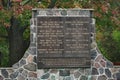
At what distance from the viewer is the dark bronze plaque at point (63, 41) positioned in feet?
50.7

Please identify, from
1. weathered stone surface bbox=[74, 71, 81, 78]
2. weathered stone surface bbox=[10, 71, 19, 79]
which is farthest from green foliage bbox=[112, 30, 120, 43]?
weathered stone surface bbox=[10, 71, 19, 79]

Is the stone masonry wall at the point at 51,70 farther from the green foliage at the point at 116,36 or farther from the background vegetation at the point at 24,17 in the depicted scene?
the green foliage at the point at 116,36

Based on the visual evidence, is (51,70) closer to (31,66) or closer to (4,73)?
(31,66)

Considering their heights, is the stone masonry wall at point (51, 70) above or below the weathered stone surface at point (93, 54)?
below

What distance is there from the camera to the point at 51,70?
51.1 feet

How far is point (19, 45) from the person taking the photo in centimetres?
1992

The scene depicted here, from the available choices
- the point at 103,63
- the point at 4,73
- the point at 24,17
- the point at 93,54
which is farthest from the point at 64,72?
the point at 24,17

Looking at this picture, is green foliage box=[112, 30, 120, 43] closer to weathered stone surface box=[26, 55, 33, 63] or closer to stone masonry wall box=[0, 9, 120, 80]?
stone masonry wall box=[0, 9, 120, 80]

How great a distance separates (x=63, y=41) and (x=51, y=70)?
0.97 meters

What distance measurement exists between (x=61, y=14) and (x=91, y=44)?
4.35 feet

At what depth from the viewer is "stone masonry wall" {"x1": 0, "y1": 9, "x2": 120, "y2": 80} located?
15.6 metres

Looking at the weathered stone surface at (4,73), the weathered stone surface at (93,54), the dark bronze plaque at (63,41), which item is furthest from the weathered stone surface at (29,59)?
the weathered stone surface at (93,54)

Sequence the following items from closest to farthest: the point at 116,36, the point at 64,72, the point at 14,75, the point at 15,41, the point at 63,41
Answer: the point at 63,41, the point at 64,72, the point at 14,75, the point at 15,41, the point at 116,36

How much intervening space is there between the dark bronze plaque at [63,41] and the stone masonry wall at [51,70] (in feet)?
0.65
